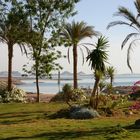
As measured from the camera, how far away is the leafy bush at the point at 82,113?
23.0 m

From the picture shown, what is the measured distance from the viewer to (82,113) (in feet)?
75.8

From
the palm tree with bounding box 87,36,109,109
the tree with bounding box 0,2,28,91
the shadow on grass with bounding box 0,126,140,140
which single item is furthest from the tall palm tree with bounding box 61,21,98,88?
the shadow on grass with bounding box 0,126,140,140

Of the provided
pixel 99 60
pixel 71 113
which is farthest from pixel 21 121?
pixel 99 60

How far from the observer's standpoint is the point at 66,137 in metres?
16.0

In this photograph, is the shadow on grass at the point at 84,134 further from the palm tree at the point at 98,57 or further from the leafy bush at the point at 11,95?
the leafy bush at the point at 11,95

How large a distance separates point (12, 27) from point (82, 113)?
14291mm

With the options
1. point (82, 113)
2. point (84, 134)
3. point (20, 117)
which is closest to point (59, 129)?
point (84, 134)

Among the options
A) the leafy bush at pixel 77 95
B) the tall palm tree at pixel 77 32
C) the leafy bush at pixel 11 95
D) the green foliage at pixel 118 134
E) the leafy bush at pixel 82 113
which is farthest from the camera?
the tall palm tree at pixel 77 32

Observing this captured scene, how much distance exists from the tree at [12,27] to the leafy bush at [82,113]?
1215 centimetres

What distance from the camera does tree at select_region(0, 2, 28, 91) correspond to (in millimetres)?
33844

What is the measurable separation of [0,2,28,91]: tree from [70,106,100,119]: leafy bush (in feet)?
39.9

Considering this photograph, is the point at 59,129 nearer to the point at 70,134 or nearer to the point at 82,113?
the point at 70,134

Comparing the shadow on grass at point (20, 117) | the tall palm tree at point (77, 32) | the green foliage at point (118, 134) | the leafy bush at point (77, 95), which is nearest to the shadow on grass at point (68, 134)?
the green foliage at point (118, 134)

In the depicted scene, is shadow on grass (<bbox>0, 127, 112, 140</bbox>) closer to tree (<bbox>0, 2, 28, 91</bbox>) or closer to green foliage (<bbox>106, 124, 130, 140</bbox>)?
green foliage (<bbox>106, 124, 130, 140</bbox>)
